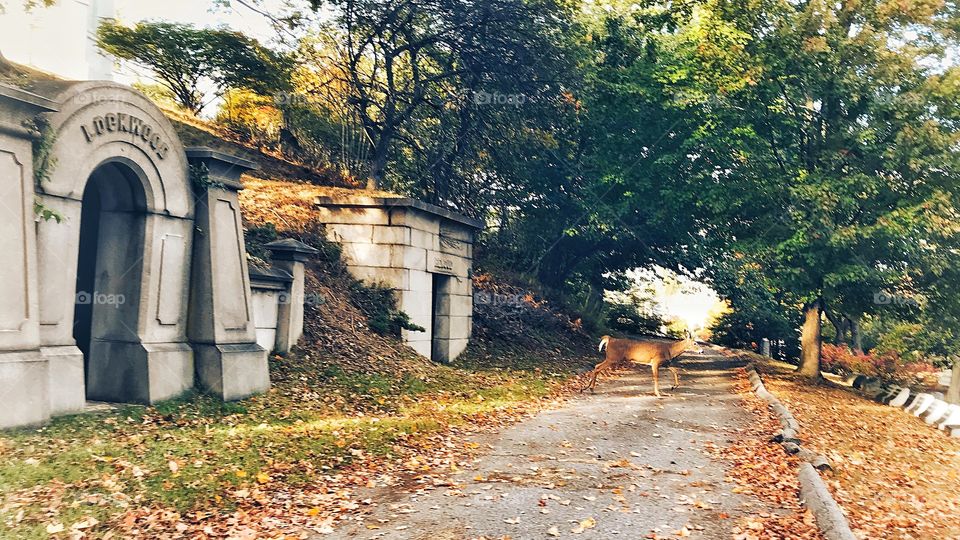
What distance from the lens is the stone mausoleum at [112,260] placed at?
787 cm

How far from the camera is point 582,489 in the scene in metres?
8.13

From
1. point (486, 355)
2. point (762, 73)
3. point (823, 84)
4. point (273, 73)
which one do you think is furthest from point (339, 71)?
point (823, 84)

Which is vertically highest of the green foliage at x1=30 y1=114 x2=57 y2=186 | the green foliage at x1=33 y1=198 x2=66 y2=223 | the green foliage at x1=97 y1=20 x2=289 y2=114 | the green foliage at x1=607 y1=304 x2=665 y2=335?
the green foliage at x1=97 y1=20 x2=289 y2=114

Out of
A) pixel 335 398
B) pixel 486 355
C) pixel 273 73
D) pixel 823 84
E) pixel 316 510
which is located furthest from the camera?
pixel 273 73

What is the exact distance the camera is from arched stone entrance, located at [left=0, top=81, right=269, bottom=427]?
7879 mm

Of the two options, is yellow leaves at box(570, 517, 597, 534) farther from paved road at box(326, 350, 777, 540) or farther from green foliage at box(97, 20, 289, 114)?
green foliage at box(97, 20, 289, 114)

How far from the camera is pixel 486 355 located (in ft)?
65.4

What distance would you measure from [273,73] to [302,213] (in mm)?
7280

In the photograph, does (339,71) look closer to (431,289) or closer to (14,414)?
(431,289)

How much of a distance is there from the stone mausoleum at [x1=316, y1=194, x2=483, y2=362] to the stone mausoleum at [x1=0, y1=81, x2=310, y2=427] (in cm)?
432

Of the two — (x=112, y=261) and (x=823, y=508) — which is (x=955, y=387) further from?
(x=112, y=261)

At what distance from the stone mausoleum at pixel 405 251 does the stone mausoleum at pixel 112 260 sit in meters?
4.32

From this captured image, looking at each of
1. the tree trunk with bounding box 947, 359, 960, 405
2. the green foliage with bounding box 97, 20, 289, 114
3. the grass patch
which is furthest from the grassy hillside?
the tree trunk with bounding box 947, 359, 960, 405

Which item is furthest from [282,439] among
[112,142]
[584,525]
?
[112,142]
